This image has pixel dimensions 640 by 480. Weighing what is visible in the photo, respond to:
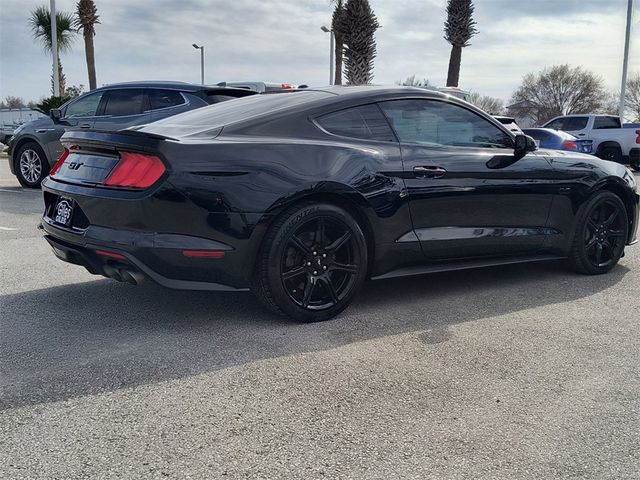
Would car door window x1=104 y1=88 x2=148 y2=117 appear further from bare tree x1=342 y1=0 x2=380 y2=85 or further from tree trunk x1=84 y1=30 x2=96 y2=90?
tree trunk x1=84 y1=30 x2=96 y2=90

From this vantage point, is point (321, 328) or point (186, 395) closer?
point (186, 395)

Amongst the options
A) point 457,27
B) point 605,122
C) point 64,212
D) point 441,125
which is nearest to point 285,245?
point 64,212

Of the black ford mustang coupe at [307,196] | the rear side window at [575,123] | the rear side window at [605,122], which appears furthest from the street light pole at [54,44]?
the black ford mustang coupe at [307,196]

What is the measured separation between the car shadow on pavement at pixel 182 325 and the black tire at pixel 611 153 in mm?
16299

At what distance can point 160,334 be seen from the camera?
12.8 feet

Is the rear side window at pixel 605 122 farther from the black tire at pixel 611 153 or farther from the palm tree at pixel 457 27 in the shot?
the palm tree at pixel 457 27

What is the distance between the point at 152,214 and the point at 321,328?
1226 mm

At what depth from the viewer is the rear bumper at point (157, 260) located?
145 inches

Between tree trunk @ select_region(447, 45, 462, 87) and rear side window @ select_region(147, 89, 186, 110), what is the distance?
17.4 metres

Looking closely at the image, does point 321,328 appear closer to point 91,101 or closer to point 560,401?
point 560,401

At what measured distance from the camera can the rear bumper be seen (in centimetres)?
369

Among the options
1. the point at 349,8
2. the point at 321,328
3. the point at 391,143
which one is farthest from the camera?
the point at 349,8

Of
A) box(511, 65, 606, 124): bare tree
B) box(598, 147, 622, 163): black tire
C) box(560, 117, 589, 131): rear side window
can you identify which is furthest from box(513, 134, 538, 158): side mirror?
box(511, 65, 606, 124): bare tree

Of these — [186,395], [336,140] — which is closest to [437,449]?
[186,395]
